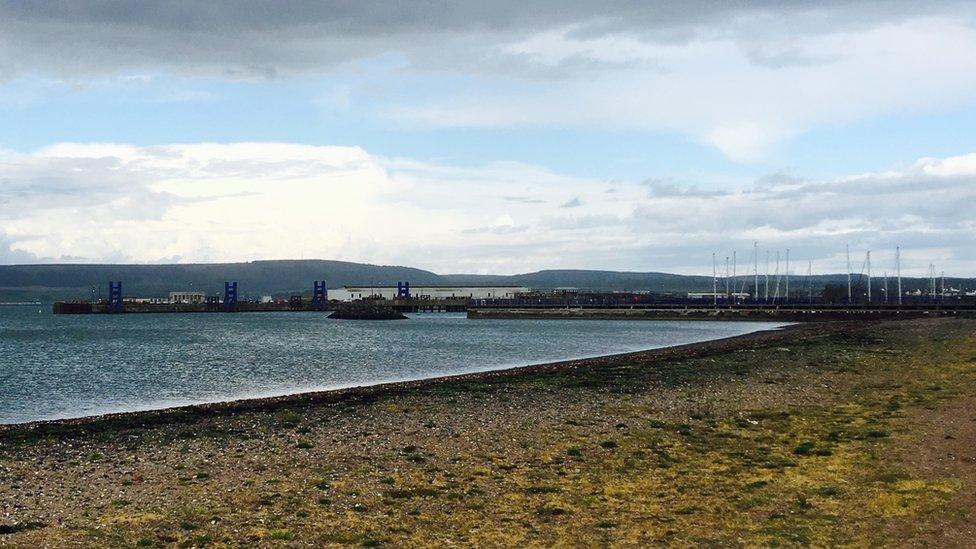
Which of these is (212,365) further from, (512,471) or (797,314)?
(797,314)

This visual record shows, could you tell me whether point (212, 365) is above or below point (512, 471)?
below

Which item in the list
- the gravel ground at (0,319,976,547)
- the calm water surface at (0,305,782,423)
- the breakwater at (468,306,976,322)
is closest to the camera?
the gravel ground at (0,319,976,547)

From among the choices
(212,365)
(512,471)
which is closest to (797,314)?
(212,365)

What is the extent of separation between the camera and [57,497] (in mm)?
18438

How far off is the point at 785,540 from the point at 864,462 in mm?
6639

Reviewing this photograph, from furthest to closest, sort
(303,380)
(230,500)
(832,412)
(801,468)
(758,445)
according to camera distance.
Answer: (303,380) → (832,412) → (758,445) → (801,468) → (230,500)

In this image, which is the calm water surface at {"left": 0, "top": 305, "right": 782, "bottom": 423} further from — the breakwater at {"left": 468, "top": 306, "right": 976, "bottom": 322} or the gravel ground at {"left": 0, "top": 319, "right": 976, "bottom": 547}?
the breakwater at {"left": 468, "top": 306, "right": 976, "bottom": 322}

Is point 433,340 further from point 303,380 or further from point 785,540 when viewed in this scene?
point 785,540

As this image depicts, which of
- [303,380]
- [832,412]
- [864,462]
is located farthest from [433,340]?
[864,462]

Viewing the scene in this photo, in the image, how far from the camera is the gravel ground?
1614 cm

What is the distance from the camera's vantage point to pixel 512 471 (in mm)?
20797

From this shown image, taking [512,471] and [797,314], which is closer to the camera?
[512,471]

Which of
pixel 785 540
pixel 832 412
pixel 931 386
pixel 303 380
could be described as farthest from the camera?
pixel 303 380

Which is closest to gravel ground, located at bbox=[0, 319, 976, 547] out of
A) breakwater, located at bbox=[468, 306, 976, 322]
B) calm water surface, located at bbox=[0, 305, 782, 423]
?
calm water surface, located at bbox=[0, 305, 782, 423]
